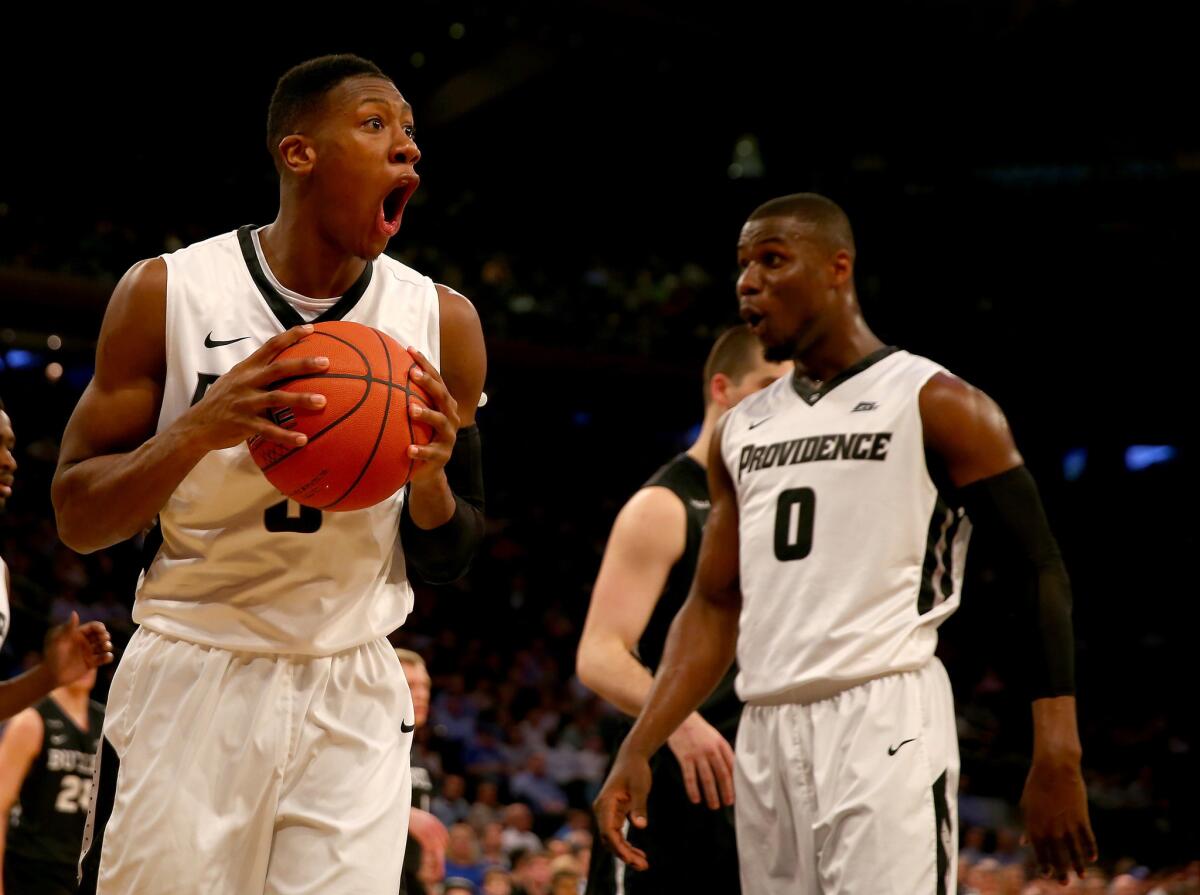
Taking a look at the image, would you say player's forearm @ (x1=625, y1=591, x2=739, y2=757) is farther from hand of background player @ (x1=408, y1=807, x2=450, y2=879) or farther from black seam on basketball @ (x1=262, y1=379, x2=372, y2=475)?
hand of background player @ (x1=408, y1=807, x2=450, y2=879)

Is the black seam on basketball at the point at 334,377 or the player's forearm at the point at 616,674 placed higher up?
the black seam on basketball at the point at 334,377

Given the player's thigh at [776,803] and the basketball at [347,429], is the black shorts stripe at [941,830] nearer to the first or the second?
the player's thigh at [776,803]

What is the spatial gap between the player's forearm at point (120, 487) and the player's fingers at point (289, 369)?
170 mm

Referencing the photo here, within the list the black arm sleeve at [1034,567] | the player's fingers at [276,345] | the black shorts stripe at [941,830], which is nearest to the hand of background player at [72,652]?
the player's fingers at [276,345]

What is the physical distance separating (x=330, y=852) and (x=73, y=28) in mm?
17389

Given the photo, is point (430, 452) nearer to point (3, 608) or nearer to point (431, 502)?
point (431, 502)

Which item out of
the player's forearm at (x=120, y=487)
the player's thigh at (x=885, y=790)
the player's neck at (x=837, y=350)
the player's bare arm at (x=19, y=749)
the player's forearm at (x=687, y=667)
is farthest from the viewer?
the player's bare arm at (x=19, y=749)

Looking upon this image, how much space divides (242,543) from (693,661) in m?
1.49

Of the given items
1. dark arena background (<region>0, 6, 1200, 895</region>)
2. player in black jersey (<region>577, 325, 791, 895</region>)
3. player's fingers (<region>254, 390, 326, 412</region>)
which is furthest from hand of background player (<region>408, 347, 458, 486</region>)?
dark arena background (<region>0, 6, 1200, 895</region>)

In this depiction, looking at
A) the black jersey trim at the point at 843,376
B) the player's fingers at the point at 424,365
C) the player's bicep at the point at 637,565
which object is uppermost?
the black jersey trim at the point at 843,376

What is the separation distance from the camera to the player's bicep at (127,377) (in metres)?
2.69

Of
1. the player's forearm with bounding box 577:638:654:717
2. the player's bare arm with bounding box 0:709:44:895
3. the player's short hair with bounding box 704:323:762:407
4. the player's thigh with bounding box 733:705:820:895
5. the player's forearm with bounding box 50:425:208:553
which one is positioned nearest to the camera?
the player's forearm with bounding box 50:425:208:553

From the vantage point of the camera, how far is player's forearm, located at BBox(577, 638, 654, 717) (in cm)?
427

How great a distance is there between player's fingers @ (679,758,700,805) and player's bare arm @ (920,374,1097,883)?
102 centimetres
